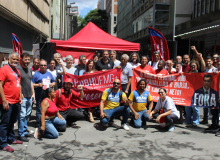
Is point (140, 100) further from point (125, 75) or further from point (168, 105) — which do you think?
point (125, 75)

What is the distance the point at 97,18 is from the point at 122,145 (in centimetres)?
7986

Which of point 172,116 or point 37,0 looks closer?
point 172,116

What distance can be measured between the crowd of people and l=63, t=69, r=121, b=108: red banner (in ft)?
0.54

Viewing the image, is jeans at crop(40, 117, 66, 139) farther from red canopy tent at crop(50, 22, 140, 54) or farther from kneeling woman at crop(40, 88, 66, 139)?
red canopy tent at crop(50, 22, 140, 54)

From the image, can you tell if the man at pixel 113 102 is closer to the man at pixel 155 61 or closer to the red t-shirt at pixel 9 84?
the man at pixel 155 61

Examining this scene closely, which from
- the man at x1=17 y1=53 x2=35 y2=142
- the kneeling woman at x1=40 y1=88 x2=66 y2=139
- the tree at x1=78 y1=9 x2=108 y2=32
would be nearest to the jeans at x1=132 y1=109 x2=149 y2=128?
the kneeling woman at x1=40 y1=88 x2=66 y2=139

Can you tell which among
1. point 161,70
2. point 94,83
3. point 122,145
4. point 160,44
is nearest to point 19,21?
point 94,83

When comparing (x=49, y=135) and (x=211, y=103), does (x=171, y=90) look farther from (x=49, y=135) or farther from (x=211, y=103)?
(x=49, y=135)

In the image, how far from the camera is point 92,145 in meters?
4.89

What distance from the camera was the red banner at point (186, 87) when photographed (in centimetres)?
622

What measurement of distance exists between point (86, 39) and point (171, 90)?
447cm

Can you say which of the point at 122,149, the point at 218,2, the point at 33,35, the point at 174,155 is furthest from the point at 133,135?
the point at 33,35

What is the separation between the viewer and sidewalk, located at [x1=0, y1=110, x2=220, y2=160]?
432 centimetres

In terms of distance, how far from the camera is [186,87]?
6.82 meters
